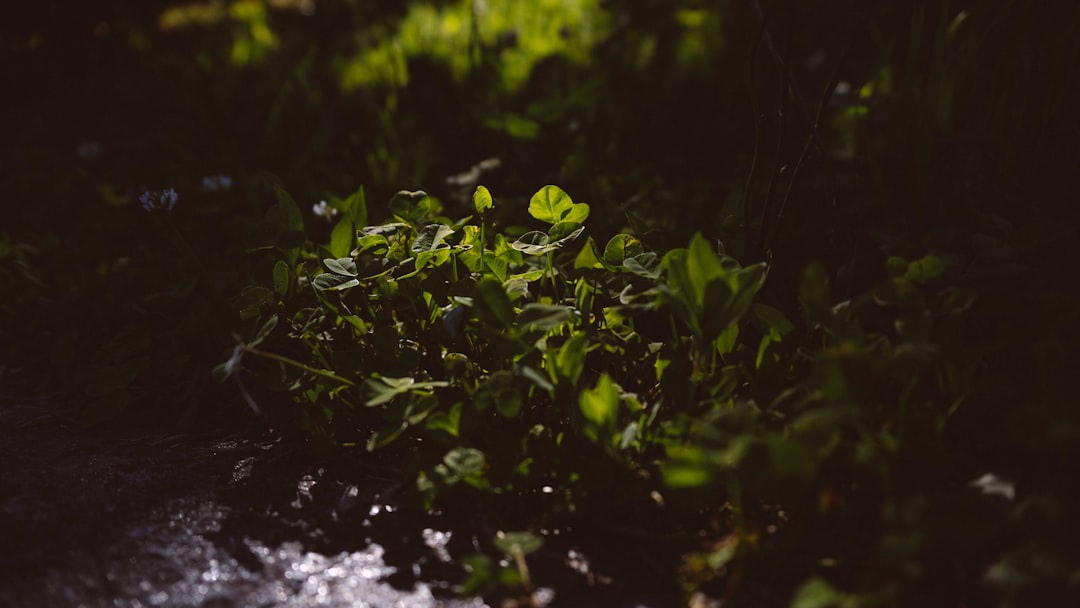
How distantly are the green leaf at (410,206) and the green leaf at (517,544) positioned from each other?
2.44ft

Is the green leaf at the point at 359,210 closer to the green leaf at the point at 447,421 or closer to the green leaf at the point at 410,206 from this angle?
the green leaf at the point at 410,206

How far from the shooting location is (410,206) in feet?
5.76

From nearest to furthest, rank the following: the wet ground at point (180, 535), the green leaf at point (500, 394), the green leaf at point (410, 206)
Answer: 1. the wet ground at point (180, 535)
2. the green leaf at point (500, 394)
3. the green leaf at point (410, 206)

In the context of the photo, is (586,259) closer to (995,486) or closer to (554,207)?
(554,207)

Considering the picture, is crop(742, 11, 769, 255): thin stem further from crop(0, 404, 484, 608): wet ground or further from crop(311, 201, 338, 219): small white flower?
crop(311, 201, 338, 219): small white flower

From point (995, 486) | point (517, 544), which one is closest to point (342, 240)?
point (517, 544)

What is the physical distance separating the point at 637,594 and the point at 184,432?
3.34 ft

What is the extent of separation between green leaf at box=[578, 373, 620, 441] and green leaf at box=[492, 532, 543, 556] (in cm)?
18

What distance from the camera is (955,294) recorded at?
132 cm

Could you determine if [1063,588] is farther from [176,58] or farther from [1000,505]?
[176,58]

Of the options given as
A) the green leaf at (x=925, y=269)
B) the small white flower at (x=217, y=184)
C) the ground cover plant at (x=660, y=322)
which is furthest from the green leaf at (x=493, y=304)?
the small white flower at (x=217, y=184)

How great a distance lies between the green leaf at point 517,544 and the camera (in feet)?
4.01

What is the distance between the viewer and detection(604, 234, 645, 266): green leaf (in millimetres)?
1641

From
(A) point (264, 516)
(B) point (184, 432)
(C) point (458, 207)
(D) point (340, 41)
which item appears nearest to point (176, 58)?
(D) point (340, 41)
